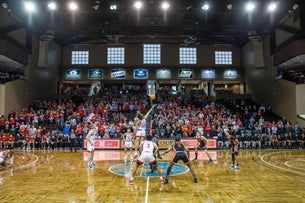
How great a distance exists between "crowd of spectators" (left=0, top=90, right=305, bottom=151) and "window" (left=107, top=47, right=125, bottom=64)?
807 centimetres

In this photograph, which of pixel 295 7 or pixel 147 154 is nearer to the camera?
pixel 147 154

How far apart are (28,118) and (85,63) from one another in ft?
46.4

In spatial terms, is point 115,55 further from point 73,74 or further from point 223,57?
point 223,57

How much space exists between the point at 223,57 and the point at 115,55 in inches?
575

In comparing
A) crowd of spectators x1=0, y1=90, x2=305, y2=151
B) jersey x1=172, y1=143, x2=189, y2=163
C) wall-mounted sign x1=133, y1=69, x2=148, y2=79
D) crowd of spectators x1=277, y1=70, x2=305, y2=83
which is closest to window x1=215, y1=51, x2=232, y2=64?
crowd of spectators x1=0, y1=90, x2=305, y2=151

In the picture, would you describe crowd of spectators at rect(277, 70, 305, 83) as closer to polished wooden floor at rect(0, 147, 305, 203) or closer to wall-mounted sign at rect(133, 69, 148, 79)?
polished wooden floor at rect(0, 147, 305, 203)

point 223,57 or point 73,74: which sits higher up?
point 223,57

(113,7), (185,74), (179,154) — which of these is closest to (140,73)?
(185,74)

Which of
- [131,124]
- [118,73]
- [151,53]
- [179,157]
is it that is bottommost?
[179,157]

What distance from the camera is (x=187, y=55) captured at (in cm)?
3731

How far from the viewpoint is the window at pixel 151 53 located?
37000mm

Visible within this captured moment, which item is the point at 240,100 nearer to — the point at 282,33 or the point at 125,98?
the point at 282,33

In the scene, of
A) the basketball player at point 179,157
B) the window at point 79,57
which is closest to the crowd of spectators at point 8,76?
the window at point 79,57

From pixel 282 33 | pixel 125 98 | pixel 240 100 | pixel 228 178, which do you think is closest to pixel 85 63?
pixel 125 98
